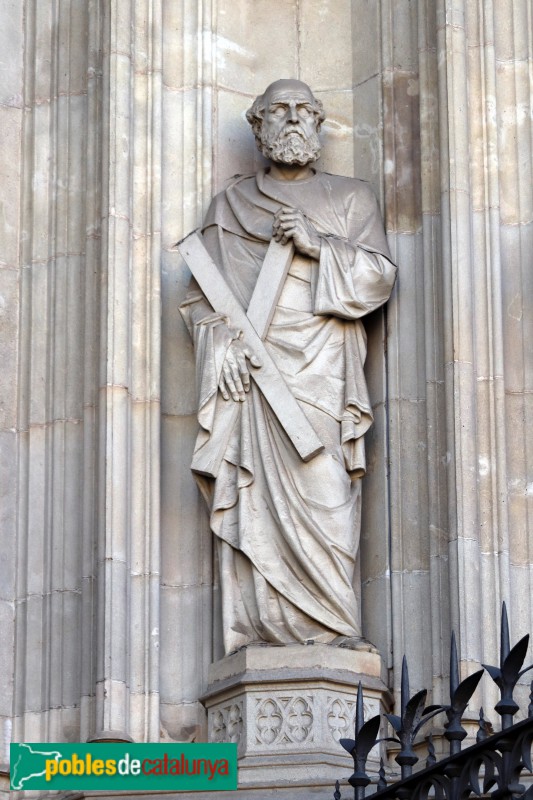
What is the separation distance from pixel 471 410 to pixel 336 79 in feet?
6.68

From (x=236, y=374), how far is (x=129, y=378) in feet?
1.63

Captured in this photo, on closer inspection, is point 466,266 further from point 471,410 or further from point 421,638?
point 421,638

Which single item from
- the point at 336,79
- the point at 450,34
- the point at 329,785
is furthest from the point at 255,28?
the point at 329,785

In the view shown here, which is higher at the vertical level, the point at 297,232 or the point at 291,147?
the point at 291,147

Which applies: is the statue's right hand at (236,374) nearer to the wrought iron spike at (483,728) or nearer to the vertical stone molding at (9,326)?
the vertical stone molding at (9,326)

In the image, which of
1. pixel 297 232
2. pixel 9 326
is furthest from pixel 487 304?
pixel 9 326

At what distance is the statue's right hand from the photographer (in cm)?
1009

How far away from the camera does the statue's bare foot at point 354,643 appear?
9.73 meters

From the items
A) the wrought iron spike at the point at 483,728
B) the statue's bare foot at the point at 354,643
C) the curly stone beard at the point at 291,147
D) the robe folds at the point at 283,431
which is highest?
the curly stone beard at the point at 291,147

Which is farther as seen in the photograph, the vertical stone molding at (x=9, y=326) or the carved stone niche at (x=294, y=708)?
the vertical stone molding at (x=9, y=326)

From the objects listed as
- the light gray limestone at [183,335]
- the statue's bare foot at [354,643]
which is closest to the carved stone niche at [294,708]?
the statue's bare foot at [354,643]

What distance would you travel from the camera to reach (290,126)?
10484mm

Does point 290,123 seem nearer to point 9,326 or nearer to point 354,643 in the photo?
point 9,326

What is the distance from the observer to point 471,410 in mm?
9930
